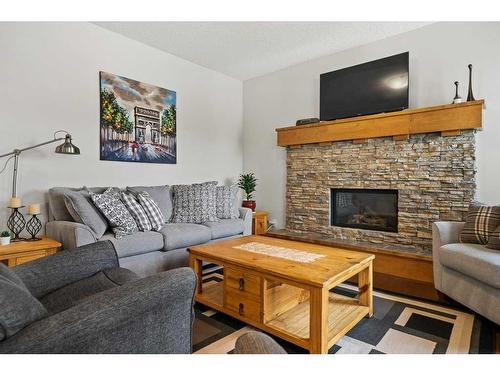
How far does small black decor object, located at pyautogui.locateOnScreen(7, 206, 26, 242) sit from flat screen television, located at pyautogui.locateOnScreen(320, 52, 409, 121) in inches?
129

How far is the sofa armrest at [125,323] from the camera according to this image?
813 millimetres

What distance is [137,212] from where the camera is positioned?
109 inches

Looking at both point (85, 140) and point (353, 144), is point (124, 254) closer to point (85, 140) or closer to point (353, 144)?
point (85, 140)

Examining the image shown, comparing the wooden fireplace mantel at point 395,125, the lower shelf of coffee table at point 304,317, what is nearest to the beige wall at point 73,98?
the wooden fireplace mantel at point 395,125

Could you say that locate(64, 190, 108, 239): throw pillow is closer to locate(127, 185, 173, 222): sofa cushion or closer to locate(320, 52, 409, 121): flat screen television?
locate(127, 185, 173, 222): sofa cushion

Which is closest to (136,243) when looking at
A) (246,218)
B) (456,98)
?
(246,218)

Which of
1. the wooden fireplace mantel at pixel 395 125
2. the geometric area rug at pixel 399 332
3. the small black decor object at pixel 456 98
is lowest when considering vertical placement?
the geometric area rug at pixel 399 332

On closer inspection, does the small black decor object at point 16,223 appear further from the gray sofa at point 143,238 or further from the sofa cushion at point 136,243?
the sofa cushion at point 136,243

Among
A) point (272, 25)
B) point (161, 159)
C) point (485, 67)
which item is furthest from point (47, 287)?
point (485, 67)

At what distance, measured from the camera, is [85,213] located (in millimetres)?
2463

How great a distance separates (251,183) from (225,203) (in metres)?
0.88

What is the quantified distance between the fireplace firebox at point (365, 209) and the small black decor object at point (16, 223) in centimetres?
322

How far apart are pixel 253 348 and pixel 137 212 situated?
2.27 metres

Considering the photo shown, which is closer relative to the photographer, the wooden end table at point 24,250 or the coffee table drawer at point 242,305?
the coffee table drawer at point 242,305
